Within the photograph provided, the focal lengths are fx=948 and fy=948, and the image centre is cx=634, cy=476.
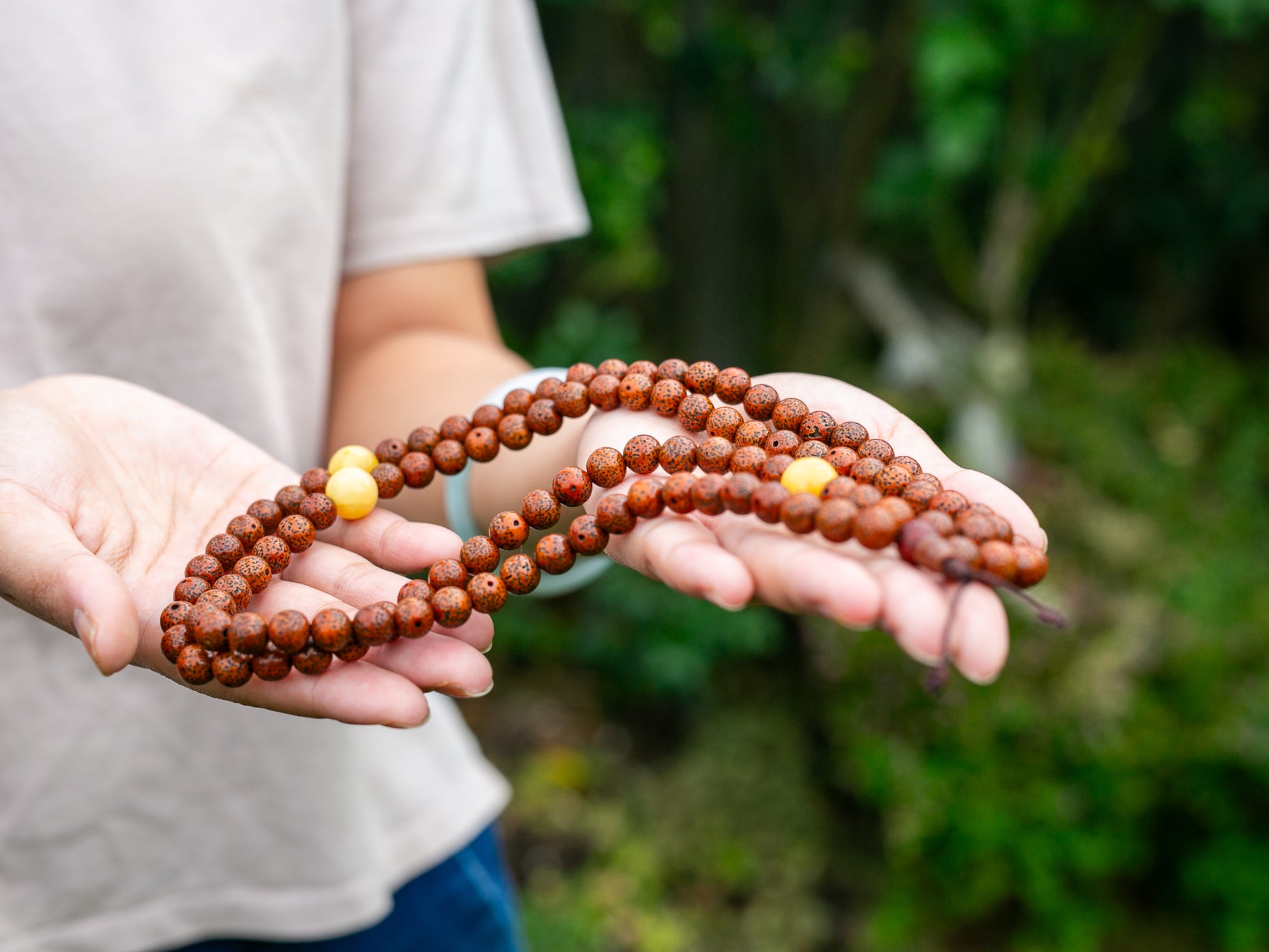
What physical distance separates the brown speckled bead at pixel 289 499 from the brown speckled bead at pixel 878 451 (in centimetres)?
83

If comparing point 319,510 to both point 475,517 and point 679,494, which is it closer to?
point 475,517

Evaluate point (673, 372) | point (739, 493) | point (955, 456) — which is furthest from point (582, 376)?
point (955, 456)

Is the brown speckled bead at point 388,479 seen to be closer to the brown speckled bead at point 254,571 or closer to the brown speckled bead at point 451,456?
the brown speckled bead at point 451,456

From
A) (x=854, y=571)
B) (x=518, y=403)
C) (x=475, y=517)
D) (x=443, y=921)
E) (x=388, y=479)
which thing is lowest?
(x=443, y=921)

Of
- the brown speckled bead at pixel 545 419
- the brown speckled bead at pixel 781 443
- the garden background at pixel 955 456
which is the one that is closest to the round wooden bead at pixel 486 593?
the brown speckled bead at pixel 545 419

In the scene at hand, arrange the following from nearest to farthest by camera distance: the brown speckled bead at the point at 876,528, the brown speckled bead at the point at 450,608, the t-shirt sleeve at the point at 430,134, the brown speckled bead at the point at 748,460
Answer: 1. the brown speckled bead at the point at 876,528
2. the brown speckled bead at the point at 450,608
3. the brown speckled bead at the point at 748,460
4. the t-shirt sleeve at the point at 430,134

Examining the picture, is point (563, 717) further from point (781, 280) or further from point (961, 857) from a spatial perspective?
point (781, 280)

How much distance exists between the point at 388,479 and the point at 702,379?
0.55 metres

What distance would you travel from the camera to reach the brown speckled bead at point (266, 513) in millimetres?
1394

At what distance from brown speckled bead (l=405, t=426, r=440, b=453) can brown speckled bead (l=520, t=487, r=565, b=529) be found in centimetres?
25

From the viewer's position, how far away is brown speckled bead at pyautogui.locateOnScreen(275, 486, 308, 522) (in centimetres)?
141

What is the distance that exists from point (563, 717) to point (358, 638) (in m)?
2.82

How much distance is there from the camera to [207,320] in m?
1.50

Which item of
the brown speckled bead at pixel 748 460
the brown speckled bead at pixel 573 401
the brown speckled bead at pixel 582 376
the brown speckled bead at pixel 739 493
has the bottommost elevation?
the brown speckled bead at pixel 573 401
